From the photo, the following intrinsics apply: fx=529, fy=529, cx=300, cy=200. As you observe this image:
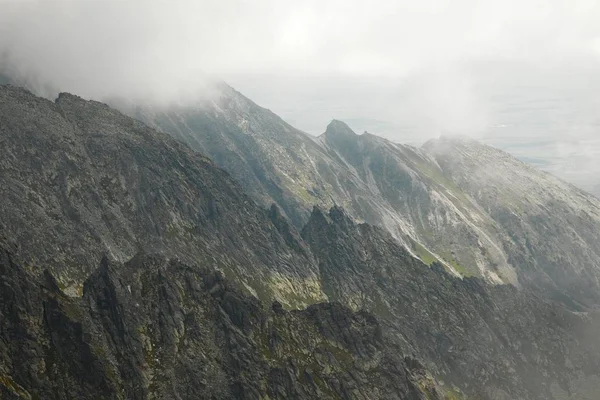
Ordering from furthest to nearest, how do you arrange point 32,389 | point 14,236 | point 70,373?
point 14,236 → point 70,373 → point 32,389

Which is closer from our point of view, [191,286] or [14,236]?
[191,286]

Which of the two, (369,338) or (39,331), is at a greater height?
(369,338)

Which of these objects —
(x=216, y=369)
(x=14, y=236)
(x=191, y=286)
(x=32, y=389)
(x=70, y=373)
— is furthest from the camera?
(x=14, y=236)

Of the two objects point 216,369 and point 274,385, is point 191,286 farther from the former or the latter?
point 274,385

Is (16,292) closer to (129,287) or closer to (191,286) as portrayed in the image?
(129,287)

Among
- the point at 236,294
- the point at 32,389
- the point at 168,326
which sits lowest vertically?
the point at 32,389

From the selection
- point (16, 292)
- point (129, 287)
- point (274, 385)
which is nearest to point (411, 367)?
point (274, 385)
